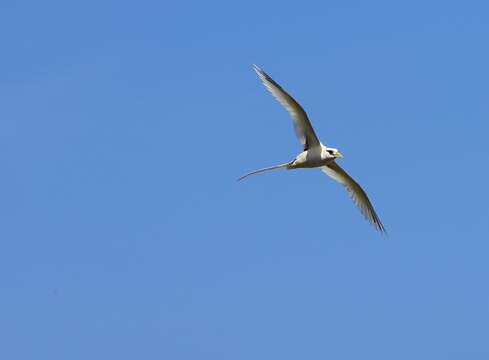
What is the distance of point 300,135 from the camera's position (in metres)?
63.3

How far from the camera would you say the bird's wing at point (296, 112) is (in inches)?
2336

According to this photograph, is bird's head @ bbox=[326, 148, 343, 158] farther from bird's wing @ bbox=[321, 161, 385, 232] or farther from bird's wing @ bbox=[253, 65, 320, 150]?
bird's wing @ bbox=[321, 161, 385, 232]

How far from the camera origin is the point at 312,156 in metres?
64.6

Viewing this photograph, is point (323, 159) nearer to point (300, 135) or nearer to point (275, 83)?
point (300, 135)

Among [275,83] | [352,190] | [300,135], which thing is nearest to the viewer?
[275,83]

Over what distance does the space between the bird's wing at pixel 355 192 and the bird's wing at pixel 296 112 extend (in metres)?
6.99

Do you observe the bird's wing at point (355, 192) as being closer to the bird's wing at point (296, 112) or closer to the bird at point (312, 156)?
the bird at point (312, 156)

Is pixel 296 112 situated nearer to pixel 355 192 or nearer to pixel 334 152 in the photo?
pixel 334 152

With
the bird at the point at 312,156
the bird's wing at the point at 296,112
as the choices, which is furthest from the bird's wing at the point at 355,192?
the bird's wing at the point at 296,112

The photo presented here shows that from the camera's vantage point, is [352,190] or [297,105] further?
[352,190]

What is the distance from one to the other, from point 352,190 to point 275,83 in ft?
49.7

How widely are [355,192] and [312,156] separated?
337 inches

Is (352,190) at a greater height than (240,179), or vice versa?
(352,190)

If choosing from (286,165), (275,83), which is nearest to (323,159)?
(286,165)
